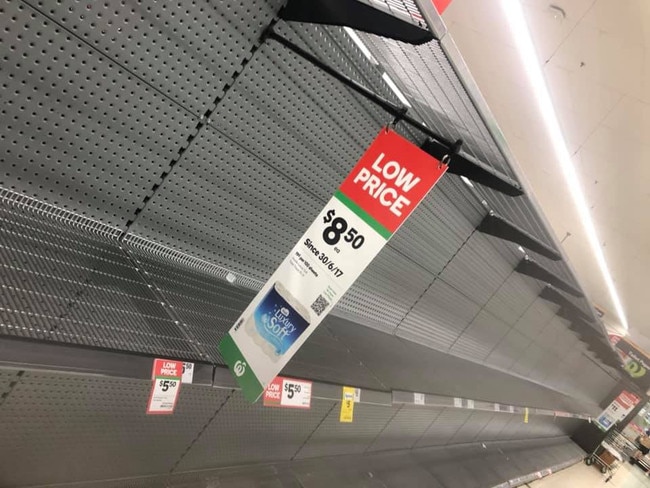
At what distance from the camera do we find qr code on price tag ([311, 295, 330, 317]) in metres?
1.52

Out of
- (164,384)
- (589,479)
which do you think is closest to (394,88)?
(164,384)

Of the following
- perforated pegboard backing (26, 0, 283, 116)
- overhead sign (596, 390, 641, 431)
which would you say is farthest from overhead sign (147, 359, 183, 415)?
overhead sign (596, 390, 641, 431)

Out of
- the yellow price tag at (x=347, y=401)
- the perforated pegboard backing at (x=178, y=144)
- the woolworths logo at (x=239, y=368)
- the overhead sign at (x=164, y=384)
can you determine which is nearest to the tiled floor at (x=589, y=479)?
the yellow price tag at (x=347, y=401)

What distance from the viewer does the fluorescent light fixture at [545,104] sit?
11.9 feet

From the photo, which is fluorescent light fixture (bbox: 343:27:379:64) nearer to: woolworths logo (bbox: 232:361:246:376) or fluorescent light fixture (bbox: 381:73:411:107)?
fluorescent light fixture (bbox: 381:73:411:107)

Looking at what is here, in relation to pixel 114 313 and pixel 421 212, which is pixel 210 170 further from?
pixel 421 212

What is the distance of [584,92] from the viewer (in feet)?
12.9

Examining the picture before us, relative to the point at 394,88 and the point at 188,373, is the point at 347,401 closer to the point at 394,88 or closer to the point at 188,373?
the point at 188,373

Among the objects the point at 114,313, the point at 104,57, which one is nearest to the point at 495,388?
the point at 114,313

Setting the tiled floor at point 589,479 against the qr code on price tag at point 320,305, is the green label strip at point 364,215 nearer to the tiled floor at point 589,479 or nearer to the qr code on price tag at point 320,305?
the qr code on price tag at point 320,305

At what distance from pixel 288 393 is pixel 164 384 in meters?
0.55

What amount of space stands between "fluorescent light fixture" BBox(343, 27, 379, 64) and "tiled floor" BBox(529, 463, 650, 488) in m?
6.20

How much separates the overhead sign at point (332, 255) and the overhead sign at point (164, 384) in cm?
23

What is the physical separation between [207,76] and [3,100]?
0.66 metres
